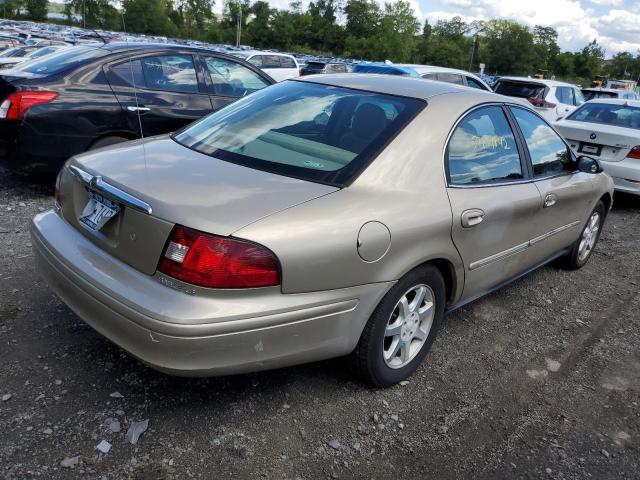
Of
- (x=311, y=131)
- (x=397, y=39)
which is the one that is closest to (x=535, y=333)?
(x=311, y=131)

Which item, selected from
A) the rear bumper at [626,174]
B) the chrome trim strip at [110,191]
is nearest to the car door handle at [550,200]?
the chrome trim strip at [110,191]

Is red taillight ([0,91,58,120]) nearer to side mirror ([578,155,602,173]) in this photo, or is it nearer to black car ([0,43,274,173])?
black car ([0,43,274,173])

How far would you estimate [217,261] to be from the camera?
7.11 feet

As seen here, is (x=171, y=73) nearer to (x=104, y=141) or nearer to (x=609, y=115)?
(x=104, y=141)

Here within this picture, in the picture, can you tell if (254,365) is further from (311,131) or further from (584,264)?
(584,264)

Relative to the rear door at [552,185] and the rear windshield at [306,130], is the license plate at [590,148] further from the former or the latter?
the rear windshield at [306,130]

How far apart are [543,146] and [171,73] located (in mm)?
4002

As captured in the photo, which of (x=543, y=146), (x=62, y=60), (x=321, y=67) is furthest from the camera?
(x=321, y=67)

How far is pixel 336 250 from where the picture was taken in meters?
2.38

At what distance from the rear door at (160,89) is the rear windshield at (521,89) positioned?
9.36 m

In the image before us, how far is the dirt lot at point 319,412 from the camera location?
2391 millimetres

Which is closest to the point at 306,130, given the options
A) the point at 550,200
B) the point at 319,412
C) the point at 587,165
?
the point at 319,412

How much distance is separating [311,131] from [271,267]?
3.59 feet

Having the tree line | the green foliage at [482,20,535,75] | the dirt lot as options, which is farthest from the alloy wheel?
the green foliage at [482,20,535,75]
